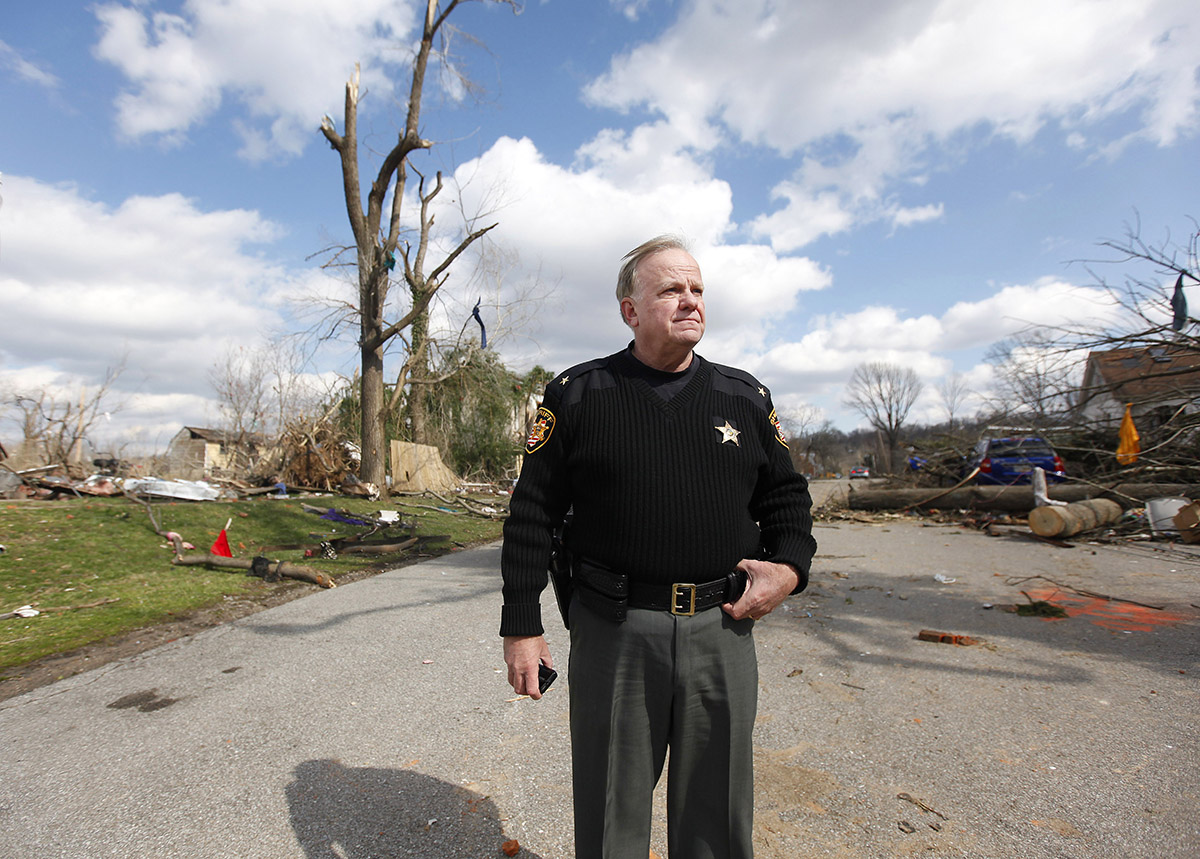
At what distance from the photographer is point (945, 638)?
476cm

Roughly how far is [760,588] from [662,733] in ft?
1.64

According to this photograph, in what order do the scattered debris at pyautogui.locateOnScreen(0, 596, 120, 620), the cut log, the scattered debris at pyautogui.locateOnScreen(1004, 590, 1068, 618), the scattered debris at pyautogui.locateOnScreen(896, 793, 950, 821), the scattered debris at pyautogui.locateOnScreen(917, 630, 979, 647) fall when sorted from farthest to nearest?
1. the cut log
2. the scattered debris at pyautogui.locateOnScreen(1004, 590, 1068, 618)
3. the scattered debris at pyautogui.locateOnScreen(0, 596, 120, 620)
4. the scattered debris at pyautogui.locateOnScreen(917, 630, 979, 647)
5. the scattered debris at pyautogui.locateOnScreen(896, 793, 950, 821)

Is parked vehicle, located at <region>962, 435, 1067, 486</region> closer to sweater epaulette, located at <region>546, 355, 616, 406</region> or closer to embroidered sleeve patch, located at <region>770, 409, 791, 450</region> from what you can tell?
embroidered sleeve patch, located at <region>770, 409, 791, 450</region>

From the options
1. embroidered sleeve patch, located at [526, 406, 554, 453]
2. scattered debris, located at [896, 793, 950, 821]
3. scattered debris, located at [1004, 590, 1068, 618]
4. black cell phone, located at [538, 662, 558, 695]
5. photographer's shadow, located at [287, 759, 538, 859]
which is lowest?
scattered debris, located at [896, 793, 950, 821]

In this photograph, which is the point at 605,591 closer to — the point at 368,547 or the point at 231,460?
the point at 368,547

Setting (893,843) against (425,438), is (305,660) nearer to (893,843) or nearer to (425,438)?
(893,843)

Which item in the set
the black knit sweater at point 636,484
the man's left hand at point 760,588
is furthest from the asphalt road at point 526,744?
the black knit sweater at point 636,484

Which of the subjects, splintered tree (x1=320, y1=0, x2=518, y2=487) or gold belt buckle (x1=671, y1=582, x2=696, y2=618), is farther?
splintered tree (x1=320, y1=0, x2=518, y2=487)

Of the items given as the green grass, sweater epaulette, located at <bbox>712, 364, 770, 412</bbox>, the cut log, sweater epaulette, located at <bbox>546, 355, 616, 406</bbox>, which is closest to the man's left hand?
sweater epaulette, located at <bbox>712, 364, 770, 412</bbox>

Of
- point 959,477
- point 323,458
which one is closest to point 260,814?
point 323,458

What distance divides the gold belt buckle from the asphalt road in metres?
1.18

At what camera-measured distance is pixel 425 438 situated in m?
22.9

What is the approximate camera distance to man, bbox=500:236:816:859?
70.1 inches

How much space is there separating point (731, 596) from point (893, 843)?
4.33 feet
